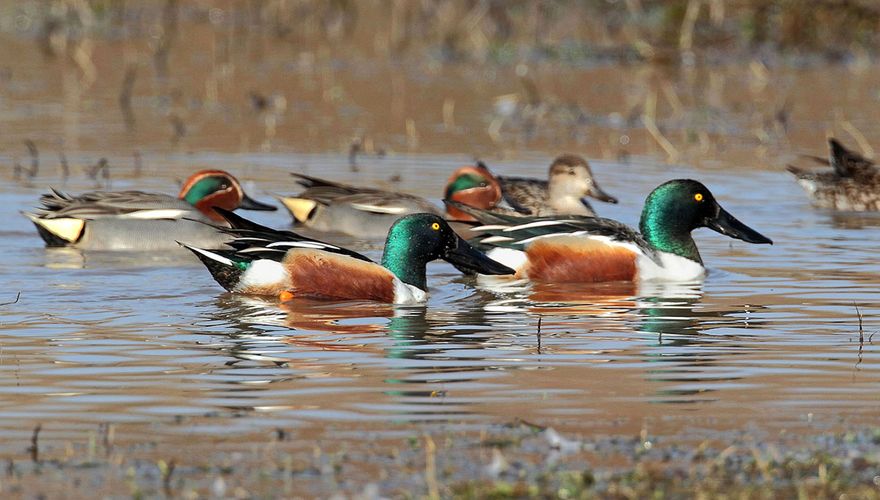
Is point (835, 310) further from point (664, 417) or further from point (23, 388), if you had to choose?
point (23, 388)

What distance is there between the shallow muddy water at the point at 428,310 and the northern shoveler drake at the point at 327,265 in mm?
136

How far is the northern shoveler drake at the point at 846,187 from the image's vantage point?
1265cm

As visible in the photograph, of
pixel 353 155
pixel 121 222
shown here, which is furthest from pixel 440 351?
pixel 353 155

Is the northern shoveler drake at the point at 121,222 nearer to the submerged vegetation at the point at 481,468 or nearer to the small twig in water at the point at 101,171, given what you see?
the small twig in water at the point at 101,171

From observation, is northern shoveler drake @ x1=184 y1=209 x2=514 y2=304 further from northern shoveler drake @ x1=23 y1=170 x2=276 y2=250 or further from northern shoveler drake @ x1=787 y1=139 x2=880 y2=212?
northern shoveler drake @ x1=787 y1=139 x2=880 y2=212

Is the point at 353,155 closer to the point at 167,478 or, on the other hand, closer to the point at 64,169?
the point at 64,169

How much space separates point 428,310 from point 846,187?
5.30m

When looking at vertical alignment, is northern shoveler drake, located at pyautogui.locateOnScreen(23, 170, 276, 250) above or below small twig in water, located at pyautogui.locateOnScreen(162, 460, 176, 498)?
above

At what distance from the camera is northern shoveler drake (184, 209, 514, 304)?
28.2 ft

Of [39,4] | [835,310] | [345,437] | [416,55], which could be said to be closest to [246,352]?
[345,437]

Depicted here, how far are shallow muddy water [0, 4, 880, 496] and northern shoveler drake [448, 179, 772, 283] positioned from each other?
0.17 m

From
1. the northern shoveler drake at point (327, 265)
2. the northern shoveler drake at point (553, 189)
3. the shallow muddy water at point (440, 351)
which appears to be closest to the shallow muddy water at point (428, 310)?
the shallow muddy water at point (440, 351)

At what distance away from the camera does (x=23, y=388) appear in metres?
6.28

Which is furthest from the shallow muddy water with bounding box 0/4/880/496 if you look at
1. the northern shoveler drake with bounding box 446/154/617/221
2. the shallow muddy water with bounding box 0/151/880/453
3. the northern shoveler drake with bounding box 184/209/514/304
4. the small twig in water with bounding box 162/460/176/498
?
the northern shoveler drake with bounding box 446/154/617/221
